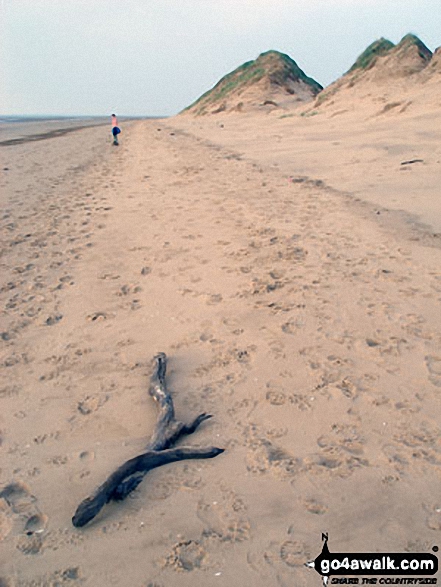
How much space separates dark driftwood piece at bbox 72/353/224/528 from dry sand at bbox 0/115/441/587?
0.15 ft

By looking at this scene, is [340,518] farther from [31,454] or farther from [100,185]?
[100,185]

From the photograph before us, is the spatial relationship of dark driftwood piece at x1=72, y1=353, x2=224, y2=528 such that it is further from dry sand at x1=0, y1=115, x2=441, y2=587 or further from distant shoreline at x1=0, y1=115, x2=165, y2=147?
distant shoreline at x1=0, y1=115, x2=165, y2=147

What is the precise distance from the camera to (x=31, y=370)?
2867 millimetres

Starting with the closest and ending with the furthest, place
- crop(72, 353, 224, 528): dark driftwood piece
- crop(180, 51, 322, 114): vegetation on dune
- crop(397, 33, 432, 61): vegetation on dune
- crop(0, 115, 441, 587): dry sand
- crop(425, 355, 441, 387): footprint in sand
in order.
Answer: crop(0, 115, 441, 587): dry sand, crop(72, 353, 224, 528): dark driftwood piece, crop(425, 355, 441, 387): footprint in sand, crop(397, 33, 432, 61): vegetation on dune, crop(180, 51, 322, 114): vegetation on dune

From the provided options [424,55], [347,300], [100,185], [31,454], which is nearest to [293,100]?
[424,55]

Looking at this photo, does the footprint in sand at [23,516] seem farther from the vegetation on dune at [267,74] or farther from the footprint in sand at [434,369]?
the vegetation on dune at [267,74]

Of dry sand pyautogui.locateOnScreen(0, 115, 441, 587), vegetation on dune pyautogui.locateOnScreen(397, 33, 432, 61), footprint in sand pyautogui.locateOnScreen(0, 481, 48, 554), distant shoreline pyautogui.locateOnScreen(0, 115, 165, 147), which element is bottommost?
footprint in sand pyautogui.locateOnScreen(0, 481, 48, 554)

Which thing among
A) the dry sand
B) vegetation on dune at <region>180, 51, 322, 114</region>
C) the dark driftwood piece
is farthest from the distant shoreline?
the dark driftwood piece

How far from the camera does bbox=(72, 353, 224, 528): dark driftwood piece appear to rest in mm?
1797

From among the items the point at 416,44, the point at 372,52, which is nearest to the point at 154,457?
the point at 416,44

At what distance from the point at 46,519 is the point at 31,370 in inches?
49.4

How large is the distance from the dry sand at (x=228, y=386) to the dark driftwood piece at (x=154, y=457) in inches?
1.8

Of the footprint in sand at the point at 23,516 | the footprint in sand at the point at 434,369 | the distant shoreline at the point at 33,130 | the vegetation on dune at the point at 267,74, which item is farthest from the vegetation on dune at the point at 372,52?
the footprint in sand at the point at 23,516

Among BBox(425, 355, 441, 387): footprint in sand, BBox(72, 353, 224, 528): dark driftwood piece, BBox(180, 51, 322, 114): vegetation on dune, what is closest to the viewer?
BBox(72, 353, 224, 528): dark driftwood piece
